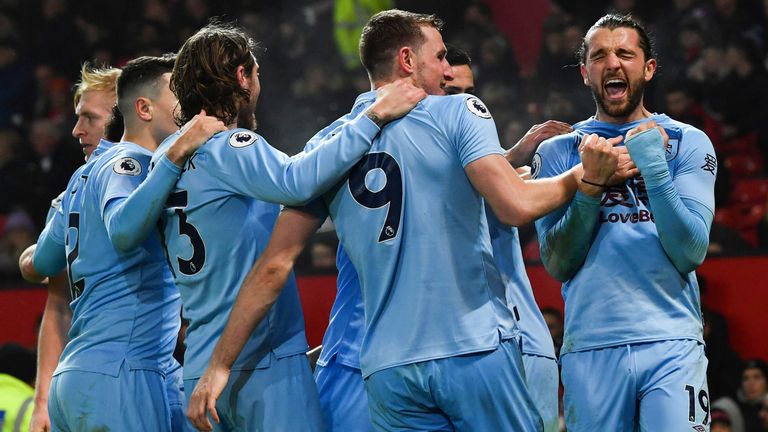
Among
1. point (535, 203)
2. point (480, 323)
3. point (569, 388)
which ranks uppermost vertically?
point (535, 203)

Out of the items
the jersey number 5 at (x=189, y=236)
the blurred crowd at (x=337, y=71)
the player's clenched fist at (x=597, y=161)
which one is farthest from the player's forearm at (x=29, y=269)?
the blurred crowd at (x=337, y=71)

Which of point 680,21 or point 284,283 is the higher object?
point 680,21

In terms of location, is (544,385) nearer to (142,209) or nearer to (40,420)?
(142,209)

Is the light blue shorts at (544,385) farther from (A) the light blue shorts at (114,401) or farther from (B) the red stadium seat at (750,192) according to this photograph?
(B) the red stadium seat at (750,192)

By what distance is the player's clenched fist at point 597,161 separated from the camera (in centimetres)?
374

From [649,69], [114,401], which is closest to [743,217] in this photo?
[649,69]

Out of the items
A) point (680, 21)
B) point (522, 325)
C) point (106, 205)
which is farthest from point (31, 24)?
point (522, 325)

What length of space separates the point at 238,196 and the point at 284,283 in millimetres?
380

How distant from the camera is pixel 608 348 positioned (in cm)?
405

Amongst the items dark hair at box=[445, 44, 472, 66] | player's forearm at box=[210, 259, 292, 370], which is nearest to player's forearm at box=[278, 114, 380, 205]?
player's forearm at box=[210, 259, 292, 370]

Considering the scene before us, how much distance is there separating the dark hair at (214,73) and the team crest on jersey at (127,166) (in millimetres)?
526

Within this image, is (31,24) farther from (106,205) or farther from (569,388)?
(569,388)

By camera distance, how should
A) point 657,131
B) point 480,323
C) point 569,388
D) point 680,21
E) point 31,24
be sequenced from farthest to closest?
point 31,24
point 680,21
point 569,388
point 657,131
point 480,323

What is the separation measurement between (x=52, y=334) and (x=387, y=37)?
2.63 meters
